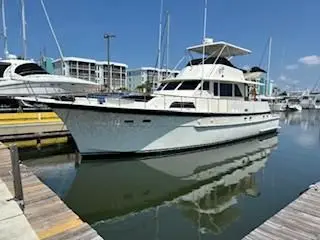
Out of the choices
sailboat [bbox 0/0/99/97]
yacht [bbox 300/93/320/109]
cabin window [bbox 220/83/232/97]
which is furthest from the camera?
yacht [bbox 300/93/320/109]

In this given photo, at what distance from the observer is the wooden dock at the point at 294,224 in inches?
132

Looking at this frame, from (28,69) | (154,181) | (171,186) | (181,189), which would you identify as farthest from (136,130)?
(28,69)

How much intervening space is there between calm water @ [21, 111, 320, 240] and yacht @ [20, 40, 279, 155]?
2.21 ft

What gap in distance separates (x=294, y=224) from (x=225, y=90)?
8.68 meters

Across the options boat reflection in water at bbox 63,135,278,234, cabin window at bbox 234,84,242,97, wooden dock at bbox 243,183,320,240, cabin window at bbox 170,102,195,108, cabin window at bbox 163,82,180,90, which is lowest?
boat reflection in water at bbox 63,135,278,234

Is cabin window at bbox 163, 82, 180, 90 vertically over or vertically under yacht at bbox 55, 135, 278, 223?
over

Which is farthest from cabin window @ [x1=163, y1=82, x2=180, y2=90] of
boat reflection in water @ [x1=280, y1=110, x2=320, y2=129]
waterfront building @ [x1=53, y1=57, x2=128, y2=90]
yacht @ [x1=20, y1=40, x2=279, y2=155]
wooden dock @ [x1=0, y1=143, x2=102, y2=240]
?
waterfront building @ [x1=53, y1=57, x2=128, y2=90]

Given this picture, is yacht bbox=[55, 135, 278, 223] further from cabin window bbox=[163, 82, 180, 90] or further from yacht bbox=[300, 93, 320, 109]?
yacht bbox=[300, 93, 320, 109]

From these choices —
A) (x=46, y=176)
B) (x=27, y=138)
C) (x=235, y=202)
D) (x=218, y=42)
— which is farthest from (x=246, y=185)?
(x=27, y=138)

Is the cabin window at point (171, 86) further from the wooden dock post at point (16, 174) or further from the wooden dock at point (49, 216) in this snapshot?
the wooden dock post at point (16, 174)

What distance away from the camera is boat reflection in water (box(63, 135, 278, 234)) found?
586 centimetres

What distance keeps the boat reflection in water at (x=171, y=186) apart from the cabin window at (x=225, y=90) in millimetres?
2675

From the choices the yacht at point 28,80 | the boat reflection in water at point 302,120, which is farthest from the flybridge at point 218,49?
the boat reflection in water at point 302,120

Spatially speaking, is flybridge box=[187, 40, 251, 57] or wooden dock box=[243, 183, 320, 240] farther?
flybridge box=[187, 40, 251, 57]
